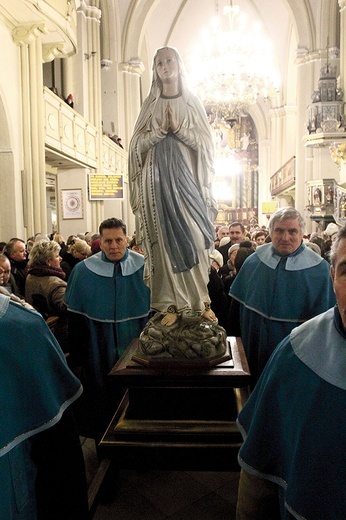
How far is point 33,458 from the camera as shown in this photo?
136 centimetres

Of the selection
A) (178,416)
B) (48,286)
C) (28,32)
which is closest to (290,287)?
(178,416)

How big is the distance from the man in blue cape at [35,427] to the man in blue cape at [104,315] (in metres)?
1.45

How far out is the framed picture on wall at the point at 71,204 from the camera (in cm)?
1229

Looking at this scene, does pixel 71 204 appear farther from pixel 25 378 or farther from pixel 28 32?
pixel 25 378

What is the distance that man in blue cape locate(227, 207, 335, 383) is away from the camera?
2.71m

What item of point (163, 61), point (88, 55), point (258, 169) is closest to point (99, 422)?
point (163, 61)

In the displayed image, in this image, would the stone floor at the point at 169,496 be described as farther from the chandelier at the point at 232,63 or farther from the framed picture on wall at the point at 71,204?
the chandelier at the point at 232,63

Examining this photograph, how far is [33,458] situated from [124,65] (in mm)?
16730

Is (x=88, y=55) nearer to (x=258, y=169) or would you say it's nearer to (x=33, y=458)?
(x=33, y=458)

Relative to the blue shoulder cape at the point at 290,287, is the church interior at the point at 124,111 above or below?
above

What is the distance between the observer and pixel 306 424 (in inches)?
45.8

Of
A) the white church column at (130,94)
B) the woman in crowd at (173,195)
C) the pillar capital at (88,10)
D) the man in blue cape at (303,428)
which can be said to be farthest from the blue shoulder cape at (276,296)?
the white church column at (130,94)

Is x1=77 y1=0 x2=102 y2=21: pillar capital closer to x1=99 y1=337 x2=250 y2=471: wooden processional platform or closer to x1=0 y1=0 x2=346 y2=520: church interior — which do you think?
x1=0 y1=0 x2=346 y2=520: church interior

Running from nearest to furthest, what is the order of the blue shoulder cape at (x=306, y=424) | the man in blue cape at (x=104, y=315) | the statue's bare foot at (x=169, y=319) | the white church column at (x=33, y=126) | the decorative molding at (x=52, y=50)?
the blue shoulder cape at (x=306, y=424), the statue's bare foot at (x=169, y=319), the man in blue cape at (x=104, y=315), the white church column at (x=33, y=126), the decorative molding at (x=52, y=50)
